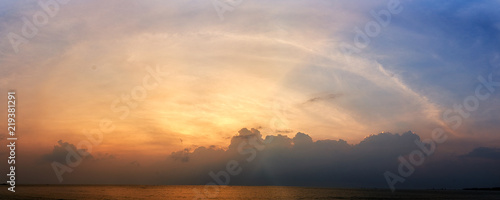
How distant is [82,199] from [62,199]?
344 inches

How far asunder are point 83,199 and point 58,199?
10854 mm

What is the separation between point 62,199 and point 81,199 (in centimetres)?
829

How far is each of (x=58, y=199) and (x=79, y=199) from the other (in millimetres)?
9080

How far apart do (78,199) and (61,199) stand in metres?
7.38

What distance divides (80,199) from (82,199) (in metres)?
0.89

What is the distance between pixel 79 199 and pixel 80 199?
25.9 inches

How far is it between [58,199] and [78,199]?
8.66 meters

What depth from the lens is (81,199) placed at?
571ft

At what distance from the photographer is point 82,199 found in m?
174

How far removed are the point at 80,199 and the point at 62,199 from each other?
7855 mm

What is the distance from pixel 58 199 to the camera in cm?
17012

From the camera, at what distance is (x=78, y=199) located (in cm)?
17412
